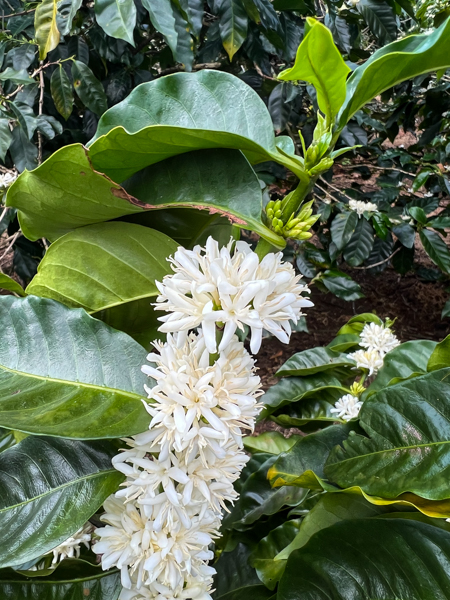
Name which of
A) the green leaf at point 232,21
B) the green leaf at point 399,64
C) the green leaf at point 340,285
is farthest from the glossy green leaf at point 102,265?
the green leaf at point 340,285

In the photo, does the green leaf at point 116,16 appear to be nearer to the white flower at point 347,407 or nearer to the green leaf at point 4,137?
the green leaf at point 4,137

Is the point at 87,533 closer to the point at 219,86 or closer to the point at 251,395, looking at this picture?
the point at 251,395

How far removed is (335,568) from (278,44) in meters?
1.54

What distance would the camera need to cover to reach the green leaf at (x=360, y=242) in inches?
76.8

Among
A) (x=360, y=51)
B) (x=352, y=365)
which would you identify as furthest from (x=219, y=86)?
(x=360, y=51)

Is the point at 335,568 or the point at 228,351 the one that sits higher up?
the point at 228,351

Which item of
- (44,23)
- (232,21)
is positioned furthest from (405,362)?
(44,23)

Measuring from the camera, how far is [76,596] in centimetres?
A: 57

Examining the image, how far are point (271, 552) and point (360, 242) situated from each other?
5.02ft

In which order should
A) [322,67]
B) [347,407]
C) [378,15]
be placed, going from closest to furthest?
[322,67], [347,407], [378,15]

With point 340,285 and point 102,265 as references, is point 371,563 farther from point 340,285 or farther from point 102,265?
point 340,285

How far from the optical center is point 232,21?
1.26 m

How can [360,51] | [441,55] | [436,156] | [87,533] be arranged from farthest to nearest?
1. [436,156]
2. [360,51]
3. [87,533]
4. [441,55]

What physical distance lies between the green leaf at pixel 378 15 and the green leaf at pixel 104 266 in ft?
5.71
